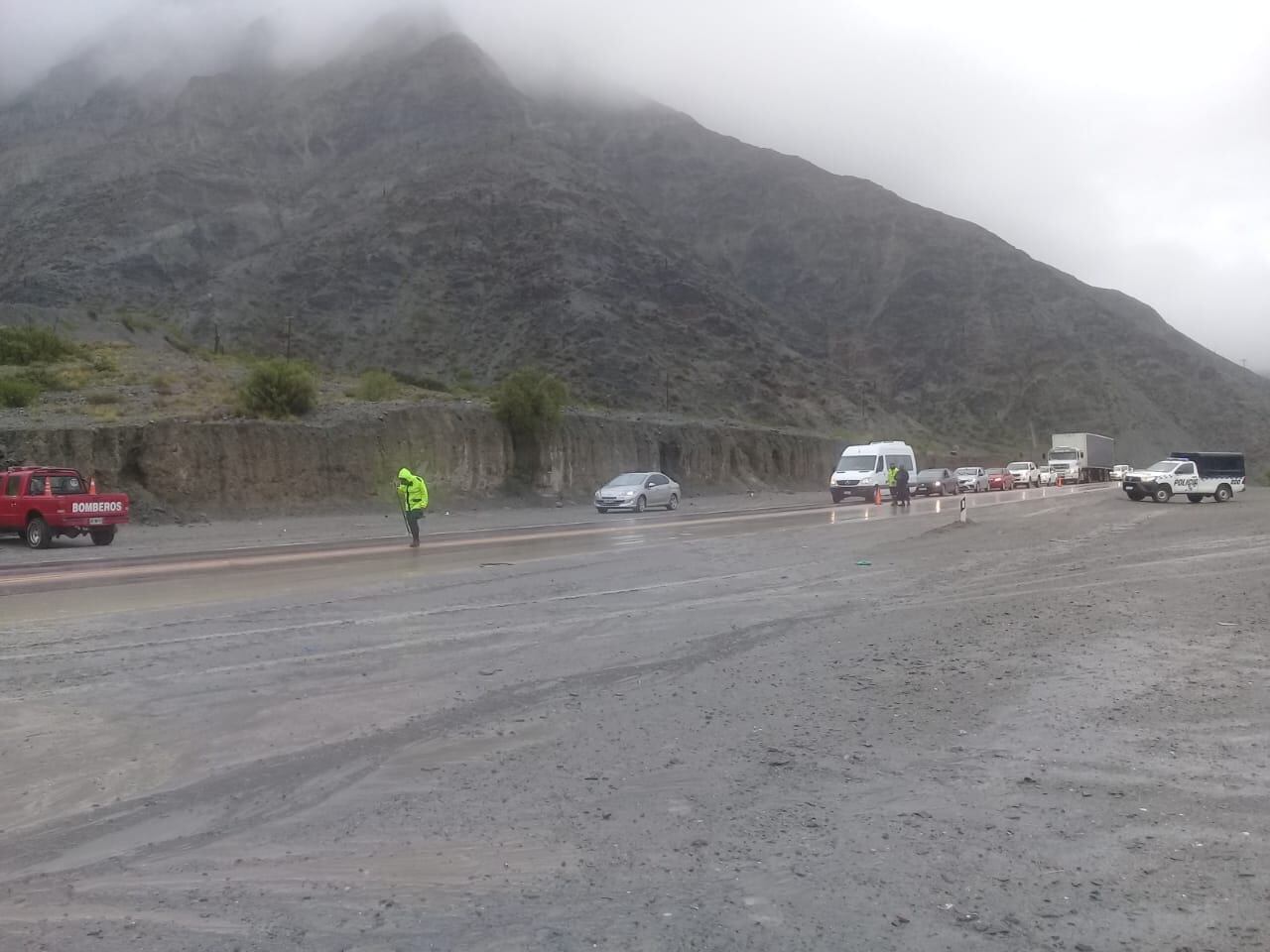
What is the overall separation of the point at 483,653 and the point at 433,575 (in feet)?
21.6

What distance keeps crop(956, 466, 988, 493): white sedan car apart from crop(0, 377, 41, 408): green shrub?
4173cm

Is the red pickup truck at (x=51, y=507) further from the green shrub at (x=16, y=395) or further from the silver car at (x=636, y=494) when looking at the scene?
the silver car at (x=636, y=494)

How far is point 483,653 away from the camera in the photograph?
997cm

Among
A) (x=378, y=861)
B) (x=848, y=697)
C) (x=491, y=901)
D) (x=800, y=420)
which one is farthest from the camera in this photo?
(x=800, y=420)

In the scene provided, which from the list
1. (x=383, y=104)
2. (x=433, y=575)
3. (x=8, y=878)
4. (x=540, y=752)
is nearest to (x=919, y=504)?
(x=433, y=575)

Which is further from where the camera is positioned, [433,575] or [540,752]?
[433,575]

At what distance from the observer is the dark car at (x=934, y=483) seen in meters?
50.2

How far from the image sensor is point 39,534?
24.9 meters

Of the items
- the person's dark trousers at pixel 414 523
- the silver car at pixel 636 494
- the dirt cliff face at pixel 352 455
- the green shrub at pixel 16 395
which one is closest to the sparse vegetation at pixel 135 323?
the green shrub at pixel 16 395

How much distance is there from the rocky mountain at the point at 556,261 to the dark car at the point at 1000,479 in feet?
70.5

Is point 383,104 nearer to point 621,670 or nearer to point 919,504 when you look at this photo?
point 919,504

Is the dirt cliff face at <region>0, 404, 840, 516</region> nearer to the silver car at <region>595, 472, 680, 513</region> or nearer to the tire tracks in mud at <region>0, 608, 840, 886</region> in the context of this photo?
the silver car at <region>595, 472, 680, 513</region>

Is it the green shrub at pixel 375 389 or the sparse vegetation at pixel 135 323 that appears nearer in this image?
the green shrub at pixel 375 389

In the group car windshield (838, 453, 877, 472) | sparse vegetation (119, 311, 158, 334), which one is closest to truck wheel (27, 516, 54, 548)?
car windshield (838, 453, 877, 472)
